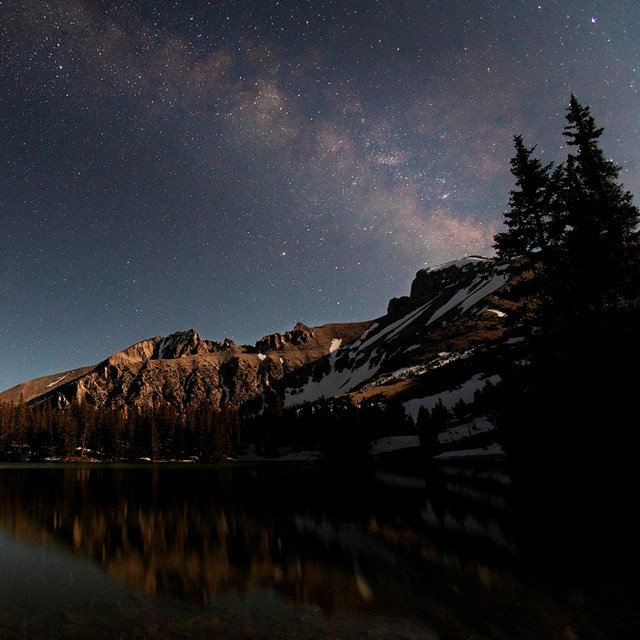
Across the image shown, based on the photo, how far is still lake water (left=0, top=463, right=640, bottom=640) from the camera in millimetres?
7207

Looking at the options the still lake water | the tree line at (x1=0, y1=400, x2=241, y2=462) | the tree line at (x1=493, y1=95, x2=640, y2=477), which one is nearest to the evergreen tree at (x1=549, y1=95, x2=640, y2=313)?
the tree line at (x1=493, y1=95, x2=640, y2=477)

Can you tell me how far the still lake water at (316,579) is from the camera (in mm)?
7207

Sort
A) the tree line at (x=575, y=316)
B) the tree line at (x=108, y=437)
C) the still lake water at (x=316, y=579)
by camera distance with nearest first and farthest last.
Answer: the still lake water at (x=316, y=579) → the tree line at (x=575, y=316) → the tree line at (x=108, y=437)

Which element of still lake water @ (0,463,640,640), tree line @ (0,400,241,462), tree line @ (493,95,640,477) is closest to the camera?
still lake water @ (0,463,640,640)

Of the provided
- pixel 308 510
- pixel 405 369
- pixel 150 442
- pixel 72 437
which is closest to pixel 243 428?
pixel 150 442

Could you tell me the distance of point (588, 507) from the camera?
18062 mm

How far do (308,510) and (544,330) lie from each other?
15861mm

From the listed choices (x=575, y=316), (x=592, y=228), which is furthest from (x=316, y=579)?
(x=592, y=228)

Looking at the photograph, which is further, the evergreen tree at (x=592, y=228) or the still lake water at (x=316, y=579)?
the evergreen tree at (x=592, y=228)

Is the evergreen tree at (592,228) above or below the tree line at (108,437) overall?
above

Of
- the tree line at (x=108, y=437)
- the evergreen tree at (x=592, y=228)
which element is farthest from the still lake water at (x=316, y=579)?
the tree line at (x=108, y=437)

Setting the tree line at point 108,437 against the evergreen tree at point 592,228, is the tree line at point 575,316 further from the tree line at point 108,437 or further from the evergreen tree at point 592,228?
the tree line at point 108,437

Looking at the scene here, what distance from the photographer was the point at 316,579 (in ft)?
32.9

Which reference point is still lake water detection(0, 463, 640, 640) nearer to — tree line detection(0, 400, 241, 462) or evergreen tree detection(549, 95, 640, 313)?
evergreen tree detection(549, 95, 640, 313)
